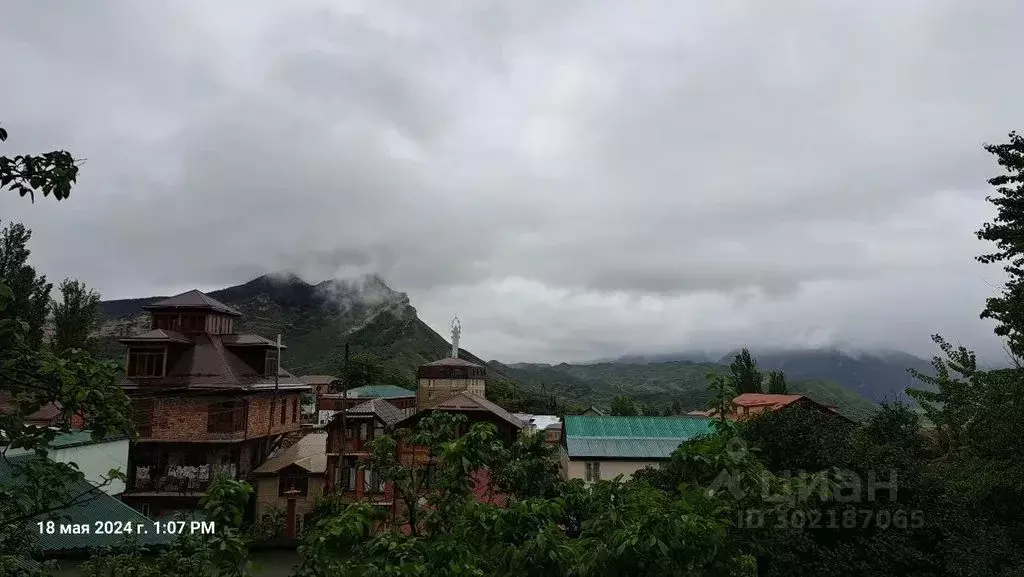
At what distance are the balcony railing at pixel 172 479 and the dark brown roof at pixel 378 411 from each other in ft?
20.3

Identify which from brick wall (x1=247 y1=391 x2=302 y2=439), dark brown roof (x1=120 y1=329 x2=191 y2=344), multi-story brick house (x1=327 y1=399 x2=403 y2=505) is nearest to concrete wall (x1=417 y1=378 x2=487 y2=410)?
brick wall (x1=247 y1=391 x2=302 y2=439)

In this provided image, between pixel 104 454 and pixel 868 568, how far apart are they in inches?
1034

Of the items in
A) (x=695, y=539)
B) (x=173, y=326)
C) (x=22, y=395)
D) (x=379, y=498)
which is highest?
(x=173, y=326)

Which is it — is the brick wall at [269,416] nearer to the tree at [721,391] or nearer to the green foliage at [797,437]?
the green foliage at [797,437]

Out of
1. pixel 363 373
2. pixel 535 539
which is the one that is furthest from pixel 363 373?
pixel 535 539

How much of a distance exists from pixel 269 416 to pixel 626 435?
1931cm

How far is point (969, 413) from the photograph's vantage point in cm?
1595

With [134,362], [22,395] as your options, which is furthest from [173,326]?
[22,395]

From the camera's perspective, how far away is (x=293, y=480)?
27312 millimetres

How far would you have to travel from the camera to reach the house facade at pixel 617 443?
28547mm

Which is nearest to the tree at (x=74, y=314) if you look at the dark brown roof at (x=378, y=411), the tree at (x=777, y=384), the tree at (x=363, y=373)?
the dark brown roof at (x=378, y=411)

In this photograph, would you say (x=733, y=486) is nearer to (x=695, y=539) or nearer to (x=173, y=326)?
(x=695, y=539)

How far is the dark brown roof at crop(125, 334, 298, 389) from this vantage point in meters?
26.4

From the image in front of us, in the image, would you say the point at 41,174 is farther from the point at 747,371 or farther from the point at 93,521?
the point at 747,371
